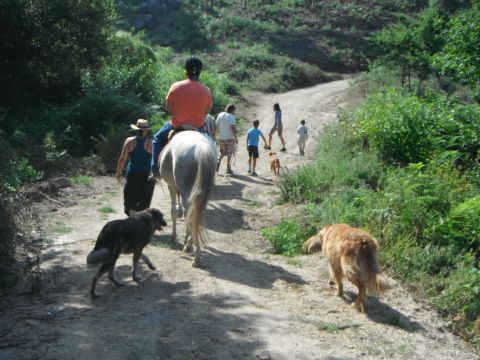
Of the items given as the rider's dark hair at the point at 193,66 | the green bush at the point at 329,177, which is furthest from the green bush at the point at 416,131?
the rider's dark hair at the point at 193,66

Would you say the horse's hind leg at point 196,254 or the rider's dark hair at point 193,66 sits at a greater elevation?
the rider's dark hair at point 193,66

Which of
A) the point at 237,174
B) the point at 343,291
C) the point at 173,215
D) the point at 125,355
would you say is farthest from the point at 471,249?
the point at 237,174

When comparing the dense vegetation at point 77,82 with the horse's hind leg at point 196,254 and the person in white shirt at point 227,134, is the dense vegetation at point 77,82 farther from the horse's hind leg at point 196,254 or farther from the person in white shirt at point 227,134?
the person in white shirt at point 227,134

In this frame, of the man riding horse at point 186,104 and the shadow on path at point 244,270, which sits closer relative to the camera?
the shadow on path at point 244,270

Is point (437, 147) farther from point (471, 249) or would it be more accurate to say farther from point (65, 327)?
point (65, 327)

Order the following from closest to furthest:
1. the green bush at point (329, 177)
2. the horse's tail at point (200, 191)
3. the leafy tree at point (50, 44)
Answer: the horse's tail at point (200, 191) → the green bush at point (329, 177) → the leafy tree at point (50, 44)

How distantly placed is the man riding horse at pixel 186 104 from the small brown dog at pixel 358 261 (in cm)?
315

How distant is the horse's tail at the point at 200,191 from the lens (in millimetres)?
7594

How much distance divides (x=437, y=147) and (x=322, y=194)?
387 cm

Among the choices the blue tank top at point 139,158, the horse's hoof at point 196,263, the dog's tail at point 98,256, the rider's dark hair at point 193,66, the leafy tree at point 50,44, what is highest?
the leafy tree at point 50,44

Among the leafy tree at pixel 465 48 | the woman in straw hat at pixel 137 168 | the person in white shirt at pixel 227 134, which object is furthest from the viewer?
the leafy tree at pixel 465 48

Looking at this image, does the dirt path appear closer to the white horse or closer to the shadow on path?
the shadow on path

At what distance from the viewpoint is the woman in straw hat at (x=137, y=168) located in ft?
28.3

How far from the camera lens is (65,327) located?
18.5ft
